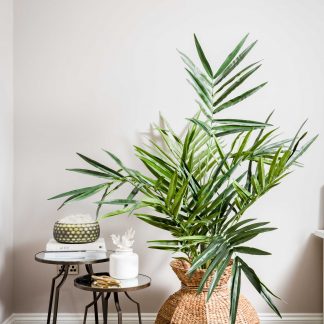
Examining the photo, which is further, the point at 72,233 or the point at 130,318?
the point at 130,318

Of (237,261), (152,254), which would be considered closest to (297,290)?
(152,254)

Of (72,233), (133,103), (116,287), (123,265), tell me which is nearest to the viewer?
(116,287)

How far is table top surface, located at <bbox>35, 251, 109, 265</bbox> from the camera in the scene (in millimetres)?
2176

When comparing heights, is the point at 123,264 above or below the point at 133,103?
below

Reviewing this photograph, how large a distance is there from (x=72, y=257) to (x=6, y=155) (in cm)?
75

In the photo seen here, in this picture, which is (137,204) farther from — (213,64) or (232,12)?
(232,12)

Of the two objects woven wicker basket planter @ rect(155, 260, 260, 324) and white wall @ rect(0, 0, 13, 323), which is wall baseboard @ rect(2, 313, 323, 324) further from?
woven wicker basket planter @ rect(155, 260, 260, 324)

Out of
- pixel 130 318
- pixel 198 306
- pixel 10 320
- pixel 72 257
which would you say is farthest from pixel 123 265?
pixel 10 320

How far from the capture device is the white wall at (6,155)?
8.32 ft

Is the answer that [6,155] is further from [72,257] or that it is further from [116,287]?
[116,287]

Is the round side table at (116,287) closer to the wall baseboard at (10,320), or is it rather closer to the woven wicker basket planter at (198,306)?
the woven wicker basket planter at (198,306)

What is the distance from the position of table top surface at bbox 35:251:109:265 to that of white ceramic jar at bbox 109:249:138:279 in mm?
66

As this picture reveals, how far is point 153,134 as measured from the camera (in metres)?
2.70

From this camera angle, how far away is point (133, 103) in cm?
272
